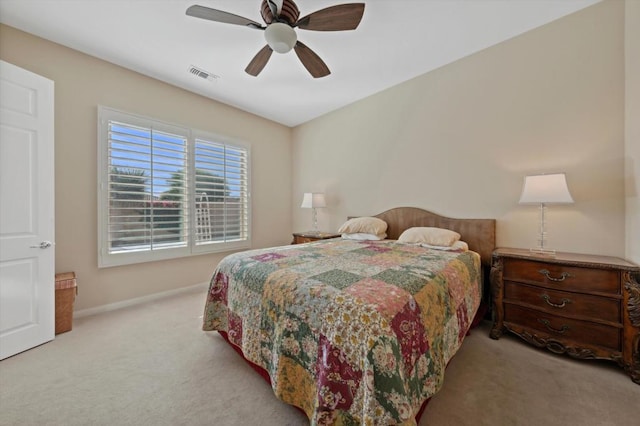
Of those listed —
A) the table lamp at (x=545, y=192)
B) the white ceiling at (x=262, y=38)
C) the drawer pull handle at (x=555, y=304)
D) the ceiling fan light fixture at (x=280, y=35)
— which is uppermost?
the white ceiling at (x=262, y=38)

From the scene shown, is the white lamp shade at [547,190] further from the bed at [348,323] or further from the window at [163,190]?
the window at [163,190]

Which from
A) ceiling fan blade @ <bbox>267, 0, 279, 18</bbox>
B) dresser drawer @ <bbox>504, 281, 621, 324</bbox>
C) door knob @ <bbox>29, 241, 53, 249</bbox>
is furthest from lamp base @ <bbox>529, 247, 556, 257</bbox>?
door knob @ <bbox>29, 241, 53, 249</bbox>

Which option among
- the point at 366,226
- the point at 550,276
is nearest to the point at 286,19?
the point at 366,226

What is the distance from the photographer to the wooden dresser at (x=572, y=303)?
1.68m

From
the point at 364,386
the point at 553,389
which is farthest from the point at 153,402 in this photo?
the point at 553,389

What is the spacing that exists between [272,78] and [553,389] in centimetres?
397

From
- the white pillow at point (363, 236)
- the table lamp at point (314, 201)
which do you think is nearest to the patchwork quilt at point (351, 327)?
the white pillow at point (363, 236)

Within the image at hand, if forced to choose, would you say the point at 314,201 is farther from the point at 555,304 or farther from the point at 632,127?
the point at 632,127

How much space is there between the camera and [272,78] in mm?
3164

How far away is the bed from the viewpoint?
1.03m

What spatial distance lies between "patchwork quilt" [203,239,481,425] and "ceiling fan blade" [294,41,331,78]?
1.85m

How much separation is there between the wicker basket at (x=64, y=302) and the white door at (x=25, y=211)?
0.40 feet

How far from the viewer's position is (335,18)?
72.3 inches

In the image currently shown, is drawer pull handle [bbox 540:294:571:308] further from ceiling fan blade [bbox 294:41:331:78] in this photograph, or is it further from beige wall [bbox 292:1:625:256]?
ceiling fan blade [bbox 294:41:331:78]
